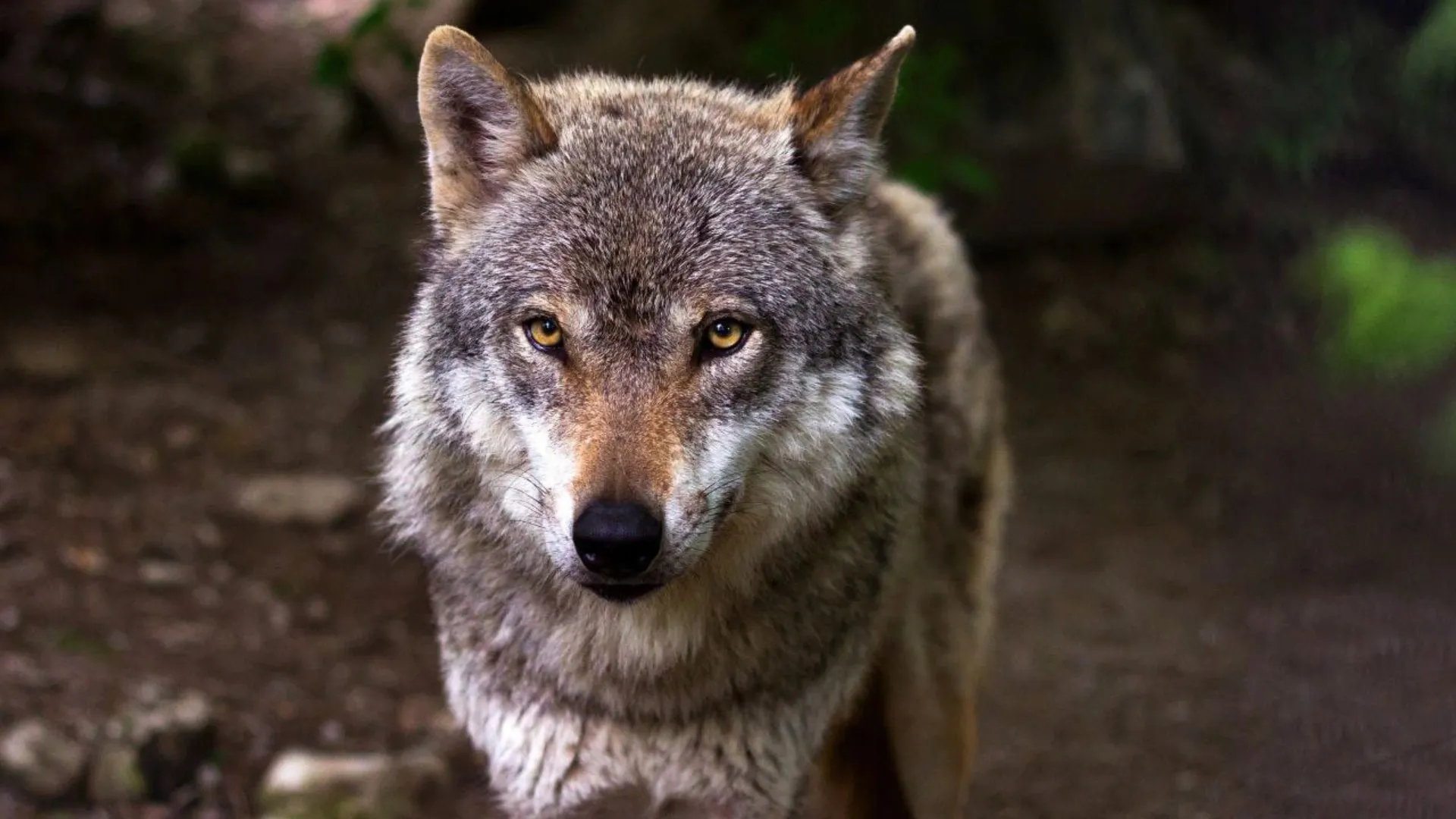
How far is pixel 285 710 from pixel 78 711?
2.69 ft

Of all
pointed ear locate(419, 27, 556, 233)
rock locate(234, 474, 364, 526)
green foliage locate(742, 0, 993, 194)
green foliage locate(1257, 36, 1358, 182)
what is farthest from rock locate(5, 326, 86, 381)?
green foliage locate(1257, 36, 1358, 182)

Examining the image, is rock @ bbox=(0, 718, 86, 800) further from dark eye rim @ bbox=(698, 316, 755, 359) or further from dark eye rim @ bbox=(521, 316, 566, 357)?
dark eye rim @ bbox=(698, 316, 755, 359)

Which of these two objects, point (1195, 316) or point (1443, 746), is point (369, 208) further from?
point (1443, 746)

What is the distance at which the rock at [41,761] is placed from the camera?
4570 millimetres

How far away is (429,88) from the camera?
3414 millimetres

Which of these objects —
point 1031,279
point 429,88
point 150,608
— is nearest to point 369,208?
point 150,608

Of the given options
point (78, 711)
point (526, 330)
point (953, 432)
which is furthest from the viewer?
point (78, 711)

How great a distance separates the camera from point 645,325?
3.16 metres

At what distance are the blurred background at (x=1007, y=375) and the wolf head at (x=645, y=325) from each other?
4.03 ft

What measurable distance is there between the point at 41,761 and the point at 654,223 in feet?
9.99

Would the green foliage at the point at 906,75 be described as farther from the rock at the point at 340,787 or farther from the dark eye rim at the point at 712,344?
the rock at the point at 340,787

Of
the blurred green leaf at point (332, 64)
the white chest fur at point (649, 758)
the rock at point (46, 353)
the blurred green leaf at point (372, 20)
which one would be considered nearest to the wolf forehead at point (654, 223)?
the white chest fur at point (649, 758)

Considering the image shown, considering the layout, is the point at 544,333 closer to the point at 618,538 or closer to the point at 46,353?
the point at 618,538

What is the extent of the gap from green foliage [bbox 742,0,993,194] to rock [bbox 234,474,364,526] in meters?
3.06
